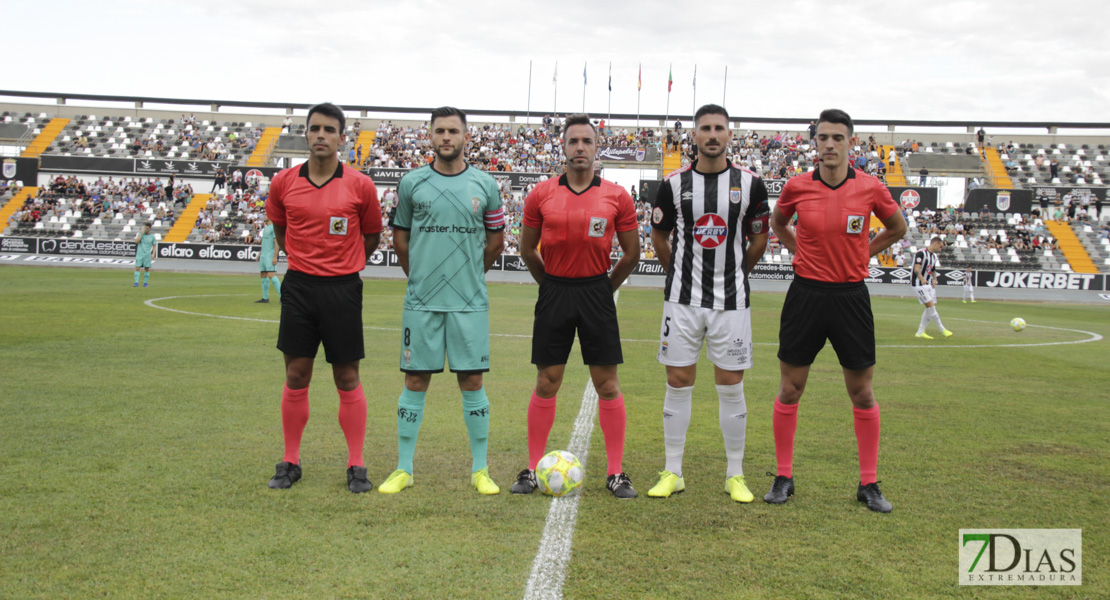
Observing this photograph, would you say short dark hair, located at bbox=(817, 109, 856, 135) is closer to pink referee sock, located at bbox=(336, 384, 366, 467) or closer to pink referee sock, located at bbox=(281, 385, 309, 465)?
pink referee sock, located at bbox=(336, 384, 366, 467)

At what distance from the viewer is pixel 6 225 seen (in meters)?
42.8

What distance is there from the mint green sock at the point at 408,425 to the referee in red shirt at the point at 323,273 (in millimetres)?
272

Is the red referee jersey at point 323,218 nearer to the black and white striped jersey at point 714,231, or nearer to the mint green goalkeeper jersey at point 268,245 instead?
the black and white striped jersey at point 714,231

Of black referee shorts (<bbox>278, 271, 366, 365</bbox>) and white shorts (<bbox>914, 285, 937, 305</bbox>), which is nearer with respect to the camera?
black referee shorts (<bbox>278, 271, 366, 365</bbox>)

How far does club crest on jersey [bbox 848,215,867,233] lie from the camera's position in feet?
16.1

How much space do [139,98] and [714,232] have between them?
60.9 m

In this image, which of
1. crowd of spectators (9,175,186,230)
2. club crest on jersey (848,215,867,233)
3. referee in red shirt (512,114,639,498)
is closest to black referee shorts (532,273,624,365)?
referee in red shirt (512,114,639,498)

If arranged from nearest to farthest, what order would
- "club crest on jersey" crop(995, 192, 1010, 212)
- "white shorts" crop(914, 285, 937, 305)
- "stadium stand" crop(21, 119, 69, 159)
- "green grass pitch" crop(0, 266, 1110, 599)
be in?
"green grass pitch" crop(0, 266, 1110, 599), "white shorts" crop(914, 285, 937, 305), "club crest on jersey" crop(995, 192, 1010, 212), "stadium stand" crop(21, 119, 69, 159)

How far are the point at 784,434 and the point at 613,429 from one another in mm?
1138

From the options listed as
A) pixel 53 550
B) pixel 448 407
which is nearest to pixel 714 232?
pixel 448 407

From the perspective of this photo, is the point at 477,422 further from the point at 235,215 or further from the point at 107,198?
the point at 107,198

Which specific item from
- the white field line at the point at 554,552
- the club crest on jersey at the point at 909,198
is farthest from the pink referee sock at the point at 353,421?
the club crest on jersey at the point at 909,198

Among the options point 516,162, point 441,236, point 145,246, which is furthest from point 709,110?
point 516,162

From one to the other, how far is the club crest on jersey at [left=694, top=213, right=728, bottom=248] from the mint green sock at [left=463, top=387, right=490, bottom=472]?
1.76 metres
